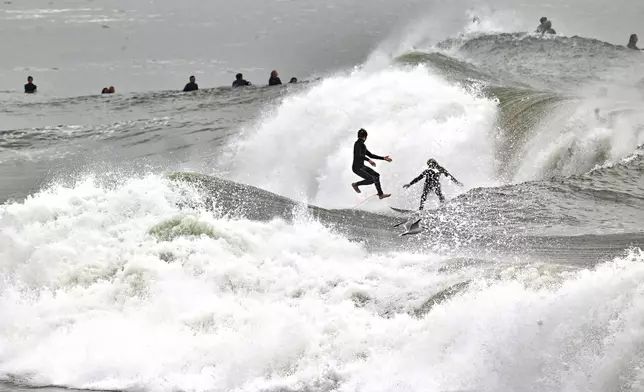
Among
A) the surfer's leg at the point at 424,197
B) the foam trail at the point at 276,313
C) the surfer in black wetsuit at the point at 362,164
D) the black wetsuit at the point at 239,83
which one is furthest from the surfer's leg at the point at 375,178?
the black wetsuit at the point at 239,83

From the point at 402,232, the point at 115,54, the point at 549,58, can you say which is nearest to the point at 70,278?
the point at 402,232

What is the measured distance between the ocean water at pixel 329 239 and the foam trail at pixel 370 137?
0.06 metres

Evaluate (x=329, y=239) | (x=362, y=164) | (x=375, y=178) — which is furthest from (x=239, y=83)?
(x=329, y=239)

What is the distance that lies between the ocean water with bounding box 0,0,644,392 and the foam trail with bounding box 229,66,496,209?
6 cm

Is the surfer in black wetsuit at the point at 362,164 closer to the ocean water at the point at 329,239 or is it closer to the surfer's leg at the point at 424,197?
the ocean water at the point at 329,239

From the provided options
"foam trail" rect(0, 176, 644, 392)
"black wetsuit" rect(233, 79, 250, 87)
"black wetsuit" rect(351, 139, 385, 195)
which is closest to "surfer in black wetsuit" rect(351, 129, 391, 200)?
"black wetsuit" rect(351, 139, 385, 195)

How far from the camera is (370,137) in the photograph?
17.3 meters

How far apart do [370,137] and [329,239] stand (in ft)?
20.3

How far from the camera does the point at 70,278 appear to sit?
34.3 ft

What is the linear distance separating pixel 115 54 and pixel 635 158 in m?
28.8

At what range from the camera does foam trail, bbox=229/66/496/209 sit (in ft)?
52.7

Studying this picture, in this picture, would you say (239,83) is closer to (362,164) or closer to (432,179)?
(362,164)

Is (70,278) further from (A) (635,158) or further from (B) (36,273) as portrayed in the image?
(A) (635,158)

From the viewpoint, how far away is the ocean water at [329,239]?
759 centimetres
